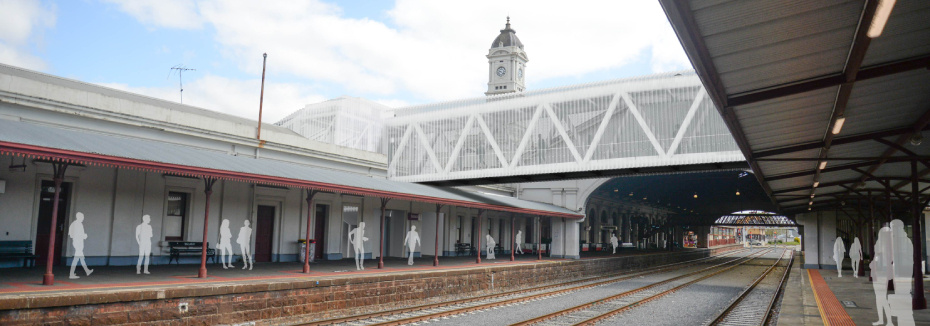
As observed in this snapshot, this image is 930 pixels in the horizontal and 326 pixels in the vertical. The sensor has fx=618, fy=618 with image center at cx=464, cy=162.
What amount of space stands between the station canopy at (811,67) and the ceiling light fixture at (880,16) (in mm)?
12

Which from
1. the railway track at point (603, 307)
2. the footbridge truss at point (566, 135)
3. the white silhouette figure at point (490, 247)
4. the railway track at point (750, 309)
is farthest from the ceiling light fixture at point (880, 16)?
the white silhouette figure at point (490, 247)

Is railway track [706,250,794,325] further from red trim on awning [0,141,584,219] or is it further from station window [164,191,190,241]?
station window [164,191,190,241]

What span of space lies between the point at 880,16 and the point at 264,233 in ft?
60.7

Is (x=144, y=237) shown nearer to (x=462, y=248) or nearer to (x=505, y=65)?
(x=462, y=248)

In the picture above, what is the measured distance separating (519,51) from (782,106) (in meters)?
77.3

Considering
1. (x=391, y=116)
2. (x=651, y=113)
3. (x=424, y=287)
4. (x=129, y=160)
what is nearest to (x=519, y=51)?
(x=391, y=116)

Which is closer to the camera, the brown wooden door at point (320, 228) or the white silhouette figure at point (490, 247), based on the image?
the brown wooden door at point (320, 228)

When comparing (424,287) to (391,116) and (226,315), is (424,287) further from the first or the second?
(391,116)

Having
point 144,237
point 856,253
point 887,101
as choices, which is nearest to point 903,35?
point 887,101

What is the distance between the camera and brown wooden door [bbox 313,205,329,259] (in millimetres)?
22484

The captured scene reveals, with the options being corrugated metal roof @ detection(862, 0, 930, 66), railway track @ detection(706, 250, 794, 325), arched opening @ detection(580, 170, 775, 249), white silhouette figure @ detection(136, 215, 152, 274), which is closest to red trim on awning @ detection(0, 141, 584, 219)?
white silhouette figure @ detection(136, 215, 152, 274)

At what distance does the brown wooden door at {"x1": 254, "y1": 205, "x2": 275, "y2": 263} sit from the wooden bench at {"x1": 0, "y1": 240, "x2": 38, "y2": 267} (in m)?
6.70

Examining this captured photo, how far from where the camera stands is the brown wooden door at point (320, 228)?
73.8 feet

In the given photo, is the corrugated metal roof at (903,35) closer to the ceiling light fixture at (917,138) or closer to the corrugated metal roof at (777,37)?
the corrugated metal roof at (777,37)
